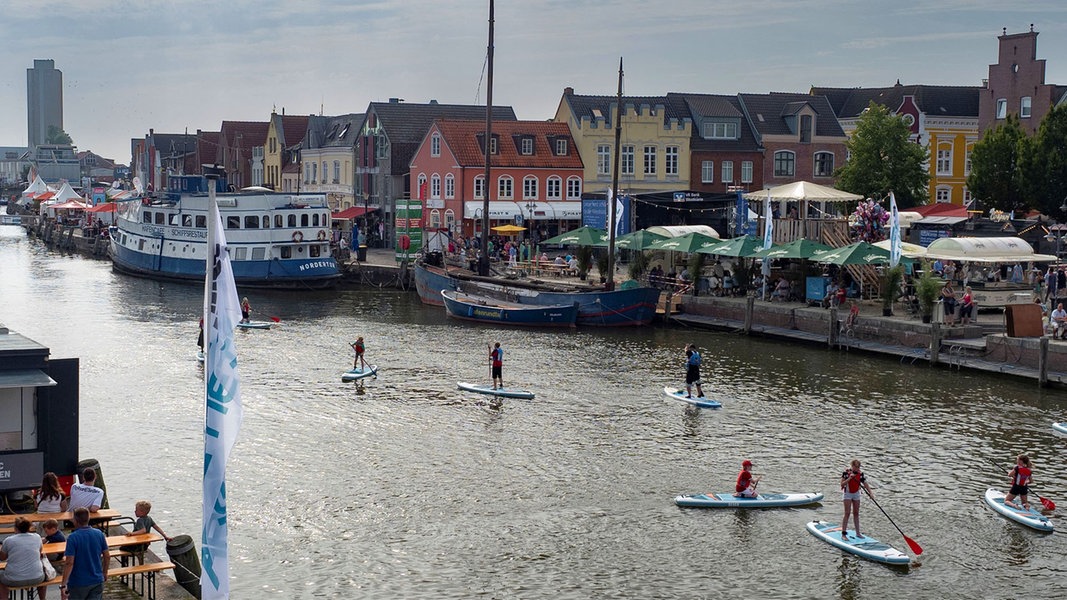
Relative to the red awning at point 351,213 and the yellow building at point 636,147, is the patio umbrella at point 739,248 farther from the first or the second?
the red awning at point 351,213

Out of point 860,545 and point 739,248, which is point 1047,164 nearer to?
point 739,248

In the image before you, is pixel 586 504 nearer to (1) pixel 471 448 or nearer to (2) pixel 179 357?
(1) pixel 471 448

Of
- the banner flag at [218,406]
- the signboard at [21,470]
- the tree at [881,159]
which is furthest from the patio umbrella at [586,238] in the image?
the banner flag at [218,406]

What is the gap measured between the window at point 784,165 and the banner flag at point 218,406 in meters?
70.6

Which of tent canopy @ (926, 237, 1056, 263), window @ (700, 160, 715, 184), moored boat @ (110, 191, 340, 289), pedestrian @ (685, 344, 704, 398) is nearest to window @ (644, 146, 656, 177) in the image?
window @ (700, 160, 715, 184)

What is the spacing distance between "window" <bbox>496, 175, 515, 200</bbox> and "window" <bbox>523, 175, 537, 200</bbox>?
818mm

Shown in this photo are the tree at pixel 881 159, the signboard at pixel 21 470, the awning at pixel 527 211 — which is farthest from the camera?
the awning at pixel 527 211

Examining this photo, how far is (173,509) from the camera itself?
24000mm

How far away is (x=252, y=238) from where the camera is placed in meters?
67.5

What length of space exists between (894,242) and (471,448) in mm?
23134

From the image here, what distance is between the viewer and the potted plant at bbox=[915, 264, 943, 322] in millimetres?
43844

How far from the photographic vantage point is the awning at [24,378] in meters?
19.0

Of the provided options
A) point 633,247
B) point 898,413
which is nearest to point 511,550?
point 898,413

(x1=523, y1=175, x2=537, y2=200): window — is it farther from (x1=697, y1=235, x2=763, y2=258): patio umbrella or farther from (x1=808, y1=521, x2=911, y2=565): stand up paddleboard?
(x1=808, y1=521, x2=911, y2=565): stand up paddleboard
